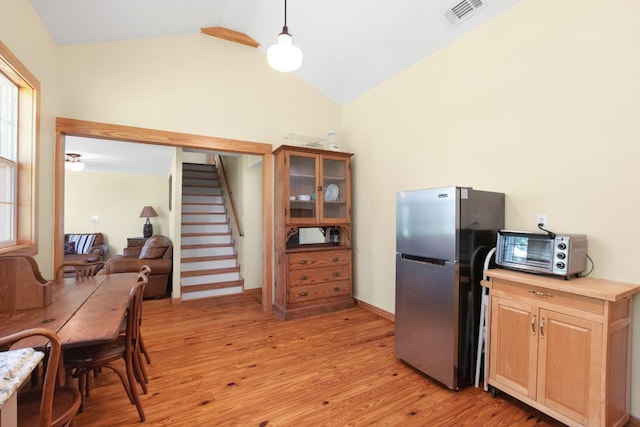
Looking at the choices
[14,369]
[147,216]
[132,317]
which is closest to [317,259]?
[132,317]

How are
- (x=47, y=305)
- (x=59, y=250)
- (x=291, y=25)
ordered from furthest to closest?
(x=291, y=25), (x=59, y=250), (x=47, y=305)

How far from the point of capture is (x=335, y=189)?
3955 millimetres

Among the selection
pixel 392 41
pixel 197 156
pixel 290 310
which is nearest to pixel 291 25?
pixel 392 41

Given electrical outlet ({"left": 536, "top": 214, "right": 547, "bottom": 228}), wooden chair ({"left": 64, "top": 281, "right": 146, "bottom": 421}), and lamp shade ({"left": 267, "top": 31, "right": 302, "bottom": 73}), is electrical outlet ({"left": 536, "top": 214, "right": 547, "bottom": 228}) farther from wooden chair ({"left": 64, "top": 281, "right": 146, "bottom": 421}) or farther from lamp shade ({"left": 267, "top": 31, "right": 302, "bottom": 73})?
wooden chair ({"left": 64, "top": 281, "right": 146, "bottom": 421})

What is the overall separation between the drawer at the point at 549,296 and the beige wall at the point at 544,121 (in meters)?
0.41

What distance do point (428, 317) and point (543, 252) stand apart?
908mm

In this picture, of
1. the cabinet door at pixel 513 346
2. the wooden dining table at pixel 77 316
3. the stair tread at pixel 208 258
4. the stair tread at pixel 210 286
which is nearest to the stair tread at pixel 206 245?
the stair tread at pixel 208 258

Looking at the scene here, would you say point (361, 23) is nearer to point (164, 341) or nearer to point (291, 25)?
point (291, 25)

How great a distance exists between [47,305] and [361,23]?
340 cm

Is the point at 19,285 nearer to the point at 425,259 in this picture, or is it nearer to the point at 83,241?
the point at 425,259

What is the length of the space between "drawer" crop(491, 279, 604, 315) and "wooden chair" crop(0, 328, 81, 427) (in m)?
2.40

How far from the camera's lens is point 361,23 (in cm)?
293

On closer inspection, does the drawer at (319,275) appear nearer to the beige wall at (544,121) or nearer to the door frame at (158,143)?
the door frame at (158,143)

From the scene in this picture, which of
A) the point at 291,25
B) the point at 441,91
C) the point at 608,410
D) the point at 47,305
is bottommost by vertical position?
the point at 608,410
